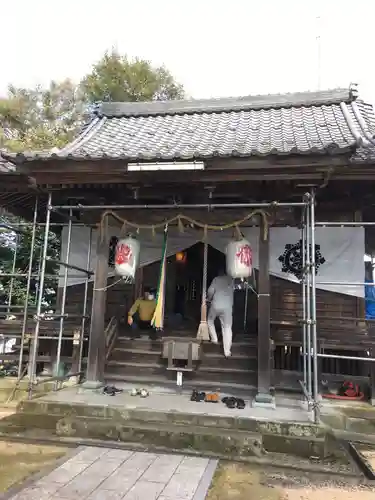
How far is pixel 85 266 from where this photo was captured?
9.41m

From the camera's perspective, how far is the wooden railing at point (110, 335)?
830 cm

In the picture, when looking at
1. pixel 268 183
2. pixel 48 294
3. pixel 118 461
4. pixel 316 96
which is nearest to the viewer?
pixel 118 461

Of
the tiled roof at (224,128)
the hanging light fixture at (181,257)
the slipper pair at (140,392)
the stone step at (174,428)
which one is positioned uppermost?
the tiled roof at (224,128)

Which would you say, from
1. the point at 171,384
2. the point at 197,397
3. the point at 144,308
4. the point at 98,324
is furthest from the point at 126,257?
the point at 197,397

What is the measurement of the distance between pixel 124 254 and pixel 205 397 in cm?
292

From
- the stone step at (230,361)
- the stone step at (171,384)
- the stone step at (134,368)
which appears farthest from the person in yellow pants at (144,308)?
the stone step at (230,361)

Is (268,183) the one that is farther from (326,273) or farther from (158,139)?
(158,139)

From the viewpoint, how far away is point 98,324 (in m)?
7.45

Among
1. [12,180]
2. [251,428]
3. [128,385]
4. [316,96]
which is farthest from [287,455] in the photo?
[316,96]

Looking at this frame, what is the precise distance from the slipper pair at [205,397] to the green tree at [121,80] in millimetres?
19743

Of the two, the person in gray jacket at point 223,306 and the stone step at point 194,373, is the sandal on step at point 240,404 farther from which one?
the person in gray jacket at point 223,306

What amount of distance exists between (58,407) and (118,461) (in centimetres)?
185

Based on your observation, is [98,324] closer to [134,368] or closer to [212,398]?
[134,368]

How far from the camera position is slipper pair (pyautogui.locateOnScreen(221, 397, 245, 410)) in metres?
6.38
